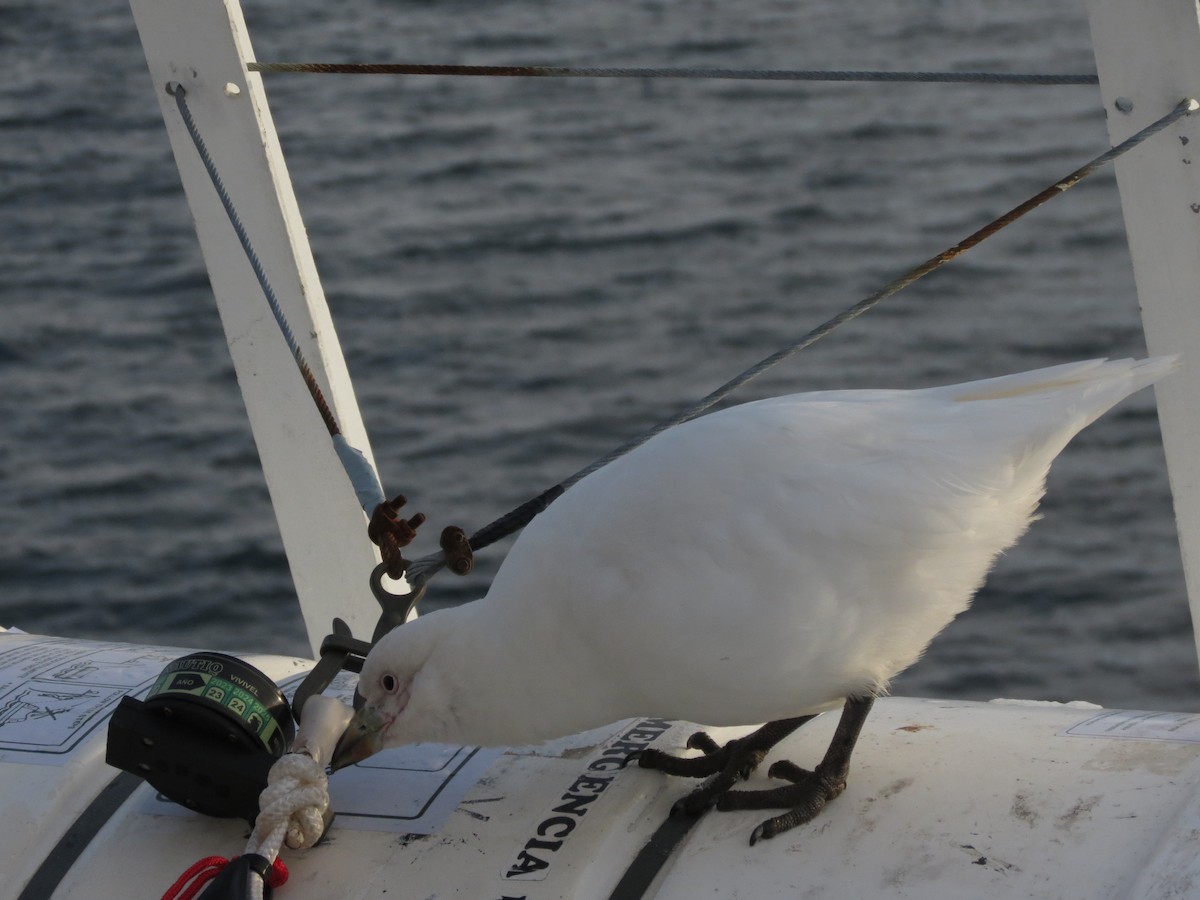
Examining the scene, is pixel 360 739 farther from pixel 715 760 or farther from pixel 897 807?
pixel 897 807

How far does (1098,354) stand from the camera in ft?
22.5

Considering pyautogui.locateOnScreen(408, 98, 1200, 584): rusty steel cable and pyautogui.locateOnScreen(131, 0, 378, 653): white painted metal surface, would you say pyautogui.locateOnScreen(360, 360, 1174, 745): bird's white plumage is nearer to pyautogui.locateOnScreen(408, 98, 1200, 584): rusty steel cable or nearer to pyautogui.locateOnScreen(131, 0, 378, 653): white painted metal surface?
pyautogui.locateOnScreen(408, 98, 1200, 584): rusty steel cable

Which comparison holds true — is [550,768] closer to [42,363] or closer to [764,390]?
[764,390]

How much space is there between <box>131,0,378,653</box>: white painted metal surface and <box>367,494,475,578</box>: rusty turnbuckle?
736mm

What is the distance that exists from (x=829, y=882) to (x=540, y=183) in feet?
21.0

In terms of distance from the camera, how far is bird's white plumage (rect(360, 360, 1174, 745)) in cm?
237

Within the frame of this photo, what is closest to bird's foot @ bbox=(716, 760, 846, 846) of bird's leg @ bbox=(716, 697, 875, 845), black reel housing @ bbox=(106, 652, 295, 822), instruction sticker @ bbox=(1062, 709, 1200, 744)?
bird's leg @ bbox=(716, 697, 875, 845)

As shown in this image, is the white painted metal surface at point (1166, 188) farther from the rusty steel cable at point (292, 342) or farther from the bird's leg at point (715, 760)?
the rusty steel cable at point (292, 342)

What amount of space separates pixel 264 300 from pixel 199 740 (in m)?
1.34

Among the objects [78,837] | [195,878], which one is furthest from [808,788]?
[78,837]

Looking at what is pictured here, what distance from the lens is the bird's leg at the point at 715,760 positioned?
242cm

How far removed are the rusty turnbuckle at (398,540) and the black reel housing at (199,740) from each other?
0.38m

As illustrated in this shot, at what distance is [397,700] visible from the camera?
2.59 metres

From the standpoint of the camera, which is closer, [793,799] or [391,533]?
[793,799]
